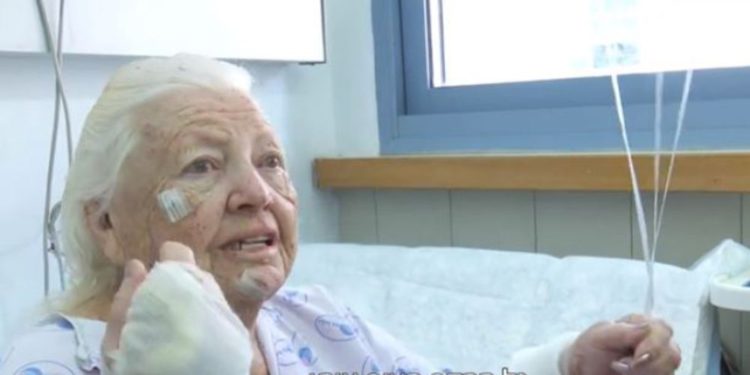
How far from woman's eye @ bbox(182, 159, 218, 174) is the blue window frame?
90 cm

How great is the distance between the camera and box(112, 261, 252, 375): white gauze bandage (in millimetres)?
538

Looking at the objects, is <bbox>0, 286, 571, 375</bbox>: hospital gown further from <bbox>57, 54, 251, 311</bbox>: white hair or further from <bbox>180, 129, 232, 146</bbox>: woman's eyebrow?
<bbox>180, 129, 232, 146</bbox>: woman's eyebrow

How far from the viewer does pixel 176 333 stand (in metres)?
0.54

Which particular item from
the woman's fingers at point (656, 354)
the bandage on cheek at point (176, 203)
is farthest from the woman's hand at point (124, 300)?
the woman's fingers at point (656, 354)

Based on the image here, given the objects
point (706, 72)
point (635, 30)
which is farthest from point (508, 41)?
point (706, 72)

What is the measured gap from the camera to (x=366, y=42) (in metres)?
1.85

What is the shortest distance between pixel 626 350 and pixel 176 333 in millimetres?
524

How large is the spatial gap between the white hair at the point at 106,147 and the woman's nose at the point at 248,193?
0.35ft

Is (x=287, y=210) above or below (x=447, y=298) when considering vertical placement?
above

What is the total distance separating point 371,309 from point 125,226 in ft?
2.26

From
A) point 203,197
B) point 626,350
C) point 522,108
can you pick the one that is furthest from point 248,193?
point 522,108

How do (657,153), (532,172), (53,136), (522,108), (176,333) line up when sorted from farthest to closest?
1. (522,108)
2. (532,172)
3. (53,136)
4. (657,153)
5. (176,333)

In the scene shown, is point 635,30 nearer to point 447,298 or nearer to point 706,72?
point 706,72

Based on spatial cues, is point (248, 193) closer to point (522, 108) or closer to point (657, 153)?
point (657, 153)
